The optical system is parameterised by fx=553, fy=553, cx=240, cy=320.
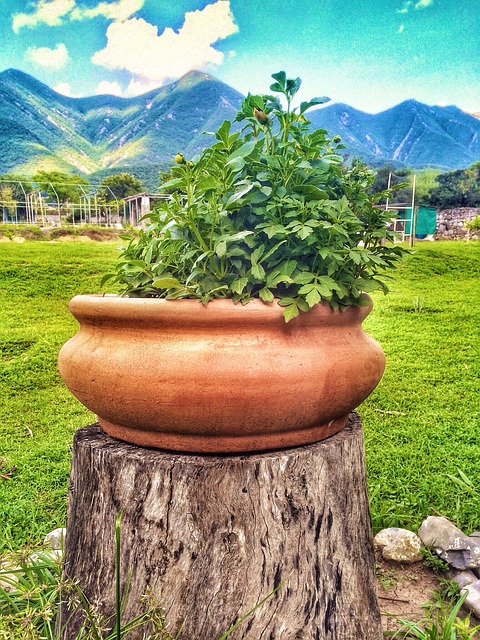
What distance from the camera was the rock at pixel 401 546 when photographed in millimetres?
1899

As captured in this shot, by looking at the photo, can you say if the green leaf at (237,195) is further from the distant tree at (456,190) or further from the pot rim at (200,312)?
the distant tree at (456,190)

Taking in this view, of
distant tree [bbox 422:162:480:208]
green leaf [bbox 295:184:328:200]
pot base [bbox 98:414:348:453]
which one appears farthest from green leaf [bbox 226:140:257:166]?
distant tree [bbox 422:162:480:208]

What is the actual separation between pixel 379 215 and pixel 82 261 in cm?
586

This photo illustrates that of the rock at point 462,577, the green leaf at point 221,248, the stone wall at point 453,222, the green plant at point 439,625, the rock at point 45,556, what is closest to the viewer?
the green leaf at point 221,248

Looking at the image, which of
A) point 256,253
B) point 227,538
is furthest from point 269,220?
point 227,538

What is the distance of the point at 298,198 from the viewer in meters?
1.14

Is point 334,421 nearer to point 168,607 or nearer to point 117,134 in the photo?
point 168,607

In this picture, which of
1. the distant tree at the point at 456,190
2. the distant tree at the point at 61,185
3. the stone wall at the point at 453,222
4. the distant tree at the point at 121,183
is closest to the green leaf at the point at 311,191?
the stone wall at the point at 453,222

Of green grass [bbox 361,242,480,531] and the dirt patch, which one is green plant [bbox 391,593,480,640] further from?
green grass [bbox 361,242,480,531]

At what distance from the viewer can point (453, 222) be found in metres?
14.8

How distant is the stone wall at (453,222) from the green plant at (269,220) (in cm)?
1363

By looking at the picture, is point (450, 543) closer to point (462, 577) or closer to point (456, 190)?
point (462, 577)

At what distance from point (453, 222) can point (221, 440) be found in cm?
1517

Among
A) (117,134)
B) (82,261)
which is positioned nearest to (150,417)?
(82,261)
